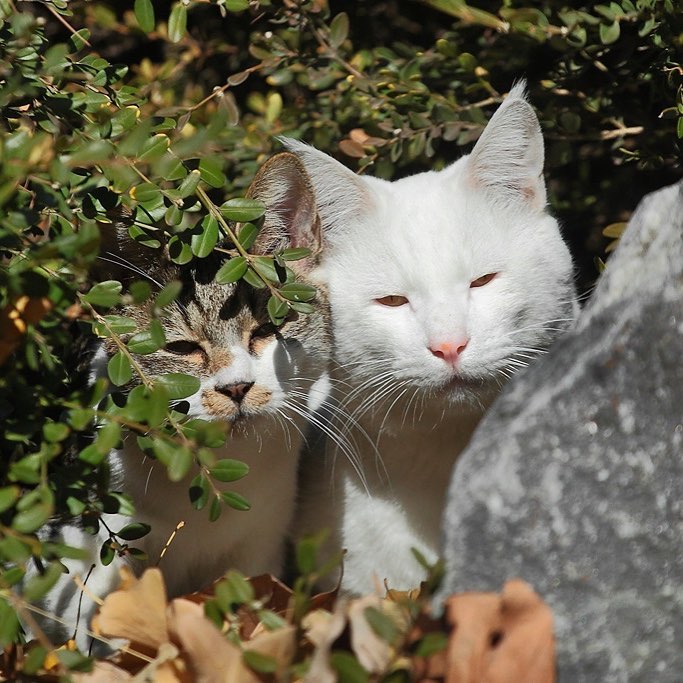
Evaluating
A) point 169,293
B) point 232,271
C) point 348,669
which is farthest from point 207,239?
point 348,669

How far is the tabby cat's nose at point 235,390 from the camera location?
159 centimetres

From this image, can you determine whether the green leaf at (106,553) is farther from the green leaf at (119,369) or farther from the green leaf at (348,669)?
the green leaf at (348,669)

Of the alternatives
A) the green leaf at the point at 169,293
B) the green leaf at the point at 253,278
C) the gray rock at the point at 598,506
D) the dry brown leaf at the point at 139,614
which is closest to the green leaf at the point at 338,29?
the green leaf at the point at 253,278

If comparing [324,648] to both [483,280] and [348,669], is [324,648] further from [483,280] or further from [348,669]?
[483,280]

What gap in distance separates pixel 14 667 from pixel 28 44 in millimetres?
972

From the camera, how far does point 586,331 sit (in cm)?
110

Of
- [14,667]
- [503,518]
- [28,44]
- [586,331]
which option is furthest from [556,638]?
[28,44]

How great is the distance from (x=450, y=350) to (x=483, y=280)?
204 millimetres

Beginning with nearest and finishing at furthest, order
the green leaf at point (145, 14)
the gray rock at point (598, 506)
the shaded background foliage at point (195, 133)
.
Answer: the gray rock at point (598, 506) → the shaded background foliage at point (195, 133) → the green leaf at point (145, 14)

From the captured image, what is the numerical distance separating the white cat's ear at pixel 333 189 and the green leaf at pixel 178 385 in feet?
2.03

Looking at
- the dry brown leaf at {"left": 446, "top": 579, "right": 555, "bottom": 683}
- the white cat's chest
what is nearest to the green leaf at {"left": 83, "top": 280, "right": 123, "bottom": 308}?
the dry brown leaf at {"left": 446, "top": 579, "right": 555, "bottom": 683}

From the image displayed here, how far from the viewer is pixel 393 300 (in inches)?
68.2

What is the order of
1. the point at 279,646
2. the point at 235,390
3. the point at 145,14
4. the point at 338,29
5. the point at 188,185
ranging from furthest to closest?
the point at 338,29 < the point at 235,390 < the point at 145,14 < the point at 188,185 < the point at 279,646

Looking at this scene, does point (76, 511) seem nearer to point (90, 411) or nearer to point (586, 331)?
point (90, 411)
